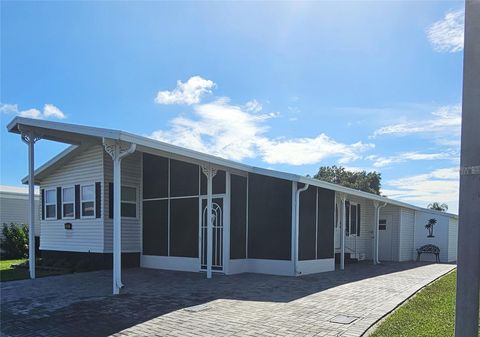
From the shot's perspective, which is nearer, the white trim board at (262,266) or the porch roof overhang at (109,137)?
the porch roof overhang at (109,137)

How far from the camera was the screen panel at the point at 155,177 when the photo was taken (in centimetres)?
1402

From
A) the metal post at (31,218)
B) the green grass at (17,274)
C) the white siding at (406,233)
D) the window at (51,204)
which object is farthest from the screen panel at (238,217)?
the white siding at (406,233)

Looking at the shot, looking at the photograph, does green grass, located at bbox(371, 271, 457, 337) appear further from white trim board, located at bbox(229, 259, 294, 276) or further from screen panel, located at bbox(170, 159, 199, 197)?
→ screen panel, located at bbox(170, 159, 199, 197)

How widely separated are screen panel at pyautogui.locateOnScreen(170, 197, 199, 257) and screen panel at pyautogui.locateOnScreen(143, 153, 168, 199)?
69cm

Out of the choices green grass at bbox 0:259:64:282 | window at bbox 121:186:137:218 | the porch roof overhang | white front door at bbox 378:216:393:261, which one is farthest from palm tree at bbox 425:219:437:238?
green grass at bbox 0:259:64:282

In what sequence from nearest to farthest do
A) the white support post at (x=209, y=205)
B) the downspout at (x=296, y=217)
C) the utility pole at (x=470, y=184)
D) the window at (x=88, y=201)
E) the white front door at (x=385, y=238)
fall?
the utility pole at (x=470, y=184), the white support post at (x=209, y=205), the downspout at (x=296, y=217), the window at (x=88, y=201), the white front door at (x=385, y=238)

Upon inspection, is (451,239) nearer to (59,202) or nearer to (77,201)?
(77,201)

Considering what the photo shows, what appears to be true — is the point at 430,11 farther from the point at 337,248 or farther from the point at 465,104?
the point at 337,248

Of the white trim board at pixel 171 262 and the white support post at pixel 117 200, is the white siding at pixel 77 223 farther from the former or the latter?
the white support post at pixel 117 200

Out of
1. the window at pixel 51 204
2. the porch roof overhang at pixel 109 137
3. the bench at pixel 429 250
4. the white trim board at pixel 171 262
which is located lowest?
the bench at pixel 429 250

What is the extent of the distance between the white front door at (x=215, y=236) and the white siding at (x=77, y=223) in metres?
3.48

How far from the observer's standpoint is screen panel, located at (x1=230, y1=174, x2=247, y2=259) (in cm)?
1224

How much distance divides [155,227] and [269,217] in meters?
4.21

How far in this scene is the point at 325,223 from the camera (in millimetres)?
13391
